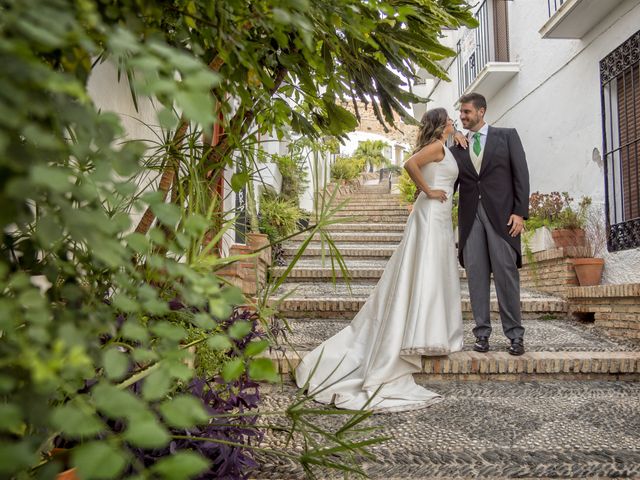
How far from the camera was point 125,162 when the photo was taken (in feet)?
1.72

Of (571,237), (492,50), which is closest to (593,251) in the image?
(571,237)

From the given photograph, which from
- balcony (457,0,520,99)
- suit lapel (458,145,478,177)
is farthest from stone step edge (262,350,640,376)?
balcony (457,0,520,99)

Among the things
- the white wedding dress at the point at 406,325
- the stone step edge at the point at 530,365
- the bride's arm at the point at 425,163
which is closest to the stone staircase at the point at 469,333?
the stone step edge at the point at 530,365

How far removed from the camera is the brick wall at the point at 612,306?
394cm

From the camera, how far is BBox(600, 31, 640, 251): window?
475 centimetres

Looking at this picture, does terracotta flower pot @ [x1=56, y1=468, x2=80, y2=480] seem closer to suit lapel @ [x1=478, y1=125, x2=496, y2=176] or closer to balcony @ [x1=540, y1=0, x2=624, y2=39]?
suit lapel @ [x1=478, y1=125, x2=496, y2=176]

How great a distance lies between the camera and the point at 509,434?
2496 millimetres

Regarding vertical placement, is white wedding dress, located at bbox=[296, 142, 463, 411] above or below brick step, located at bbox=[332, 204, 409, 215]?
below

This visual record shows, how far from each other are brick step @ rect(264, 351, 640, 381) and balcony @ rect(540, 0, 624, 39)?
3474 mm

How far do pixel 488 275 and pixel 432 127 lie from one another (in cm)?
107

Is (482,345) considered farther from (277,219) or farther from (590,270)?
(277,219)

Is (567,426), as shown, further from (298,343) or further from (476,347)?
(298,343)

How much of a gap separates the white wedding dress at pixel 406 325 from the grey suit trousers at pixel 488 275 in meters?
0.22

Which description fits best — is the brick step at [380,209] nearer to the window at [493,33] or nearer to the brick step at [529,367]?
the window at [493,33]
